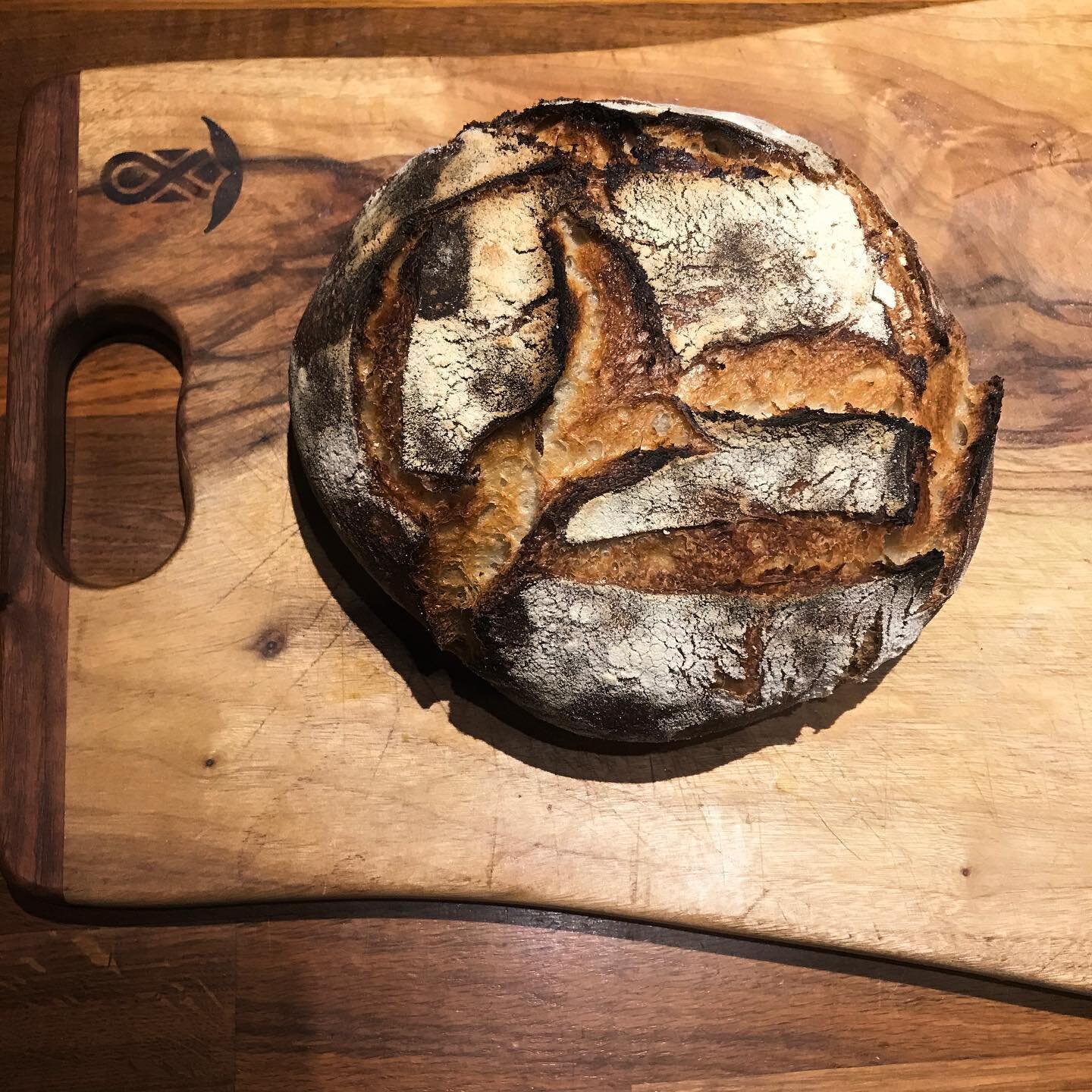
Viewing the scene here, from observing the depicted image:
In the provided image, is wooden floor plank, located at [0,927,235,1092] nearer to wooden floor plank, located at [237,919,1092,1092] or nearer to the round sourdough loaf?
wooden floor plank, located at [237,919,1092,1092]

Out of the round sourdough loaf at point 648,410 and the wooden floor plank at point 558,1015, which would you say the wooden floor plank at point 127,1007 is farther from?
the round sourdough loaf at point 648,410

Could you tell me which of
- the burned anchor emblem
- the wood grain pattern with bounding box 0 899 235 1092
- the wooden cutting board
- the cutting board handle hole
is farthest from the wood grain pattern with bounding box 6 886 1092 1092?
the burned anchor emblem

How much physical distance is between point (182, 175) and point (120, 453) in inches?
17.7

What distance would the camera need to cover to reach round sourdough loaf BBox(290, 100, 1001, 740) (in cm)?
103

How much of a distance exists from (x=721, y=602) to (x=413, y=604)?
0.40 meters

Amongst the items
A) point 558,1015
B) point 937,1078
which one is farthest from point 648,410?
point 937,1078

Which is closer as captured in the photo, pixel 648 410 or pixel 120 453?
pixel 648 410

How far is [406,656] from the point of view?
1.38 m

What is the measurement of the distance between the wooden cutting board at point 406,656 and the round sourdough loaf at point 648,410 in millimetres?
289

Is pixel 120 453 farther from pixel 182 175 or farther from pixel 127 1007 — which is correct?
pixel 127 1007

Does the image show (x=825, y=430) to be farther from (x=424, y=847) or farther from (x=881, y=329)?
(x=424, y=847)

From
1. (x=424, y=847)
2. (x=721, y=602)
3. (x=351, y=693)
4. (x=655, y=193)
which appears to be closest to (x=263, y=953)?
(x=424, y=847)

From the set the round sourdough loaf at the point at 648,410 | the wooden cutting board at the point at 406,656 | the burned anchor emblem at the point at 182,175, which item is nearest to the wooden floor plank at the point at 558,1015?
the wooden cutting board at the point at 406,656

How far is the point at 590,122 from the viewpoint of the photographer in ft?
3.60
